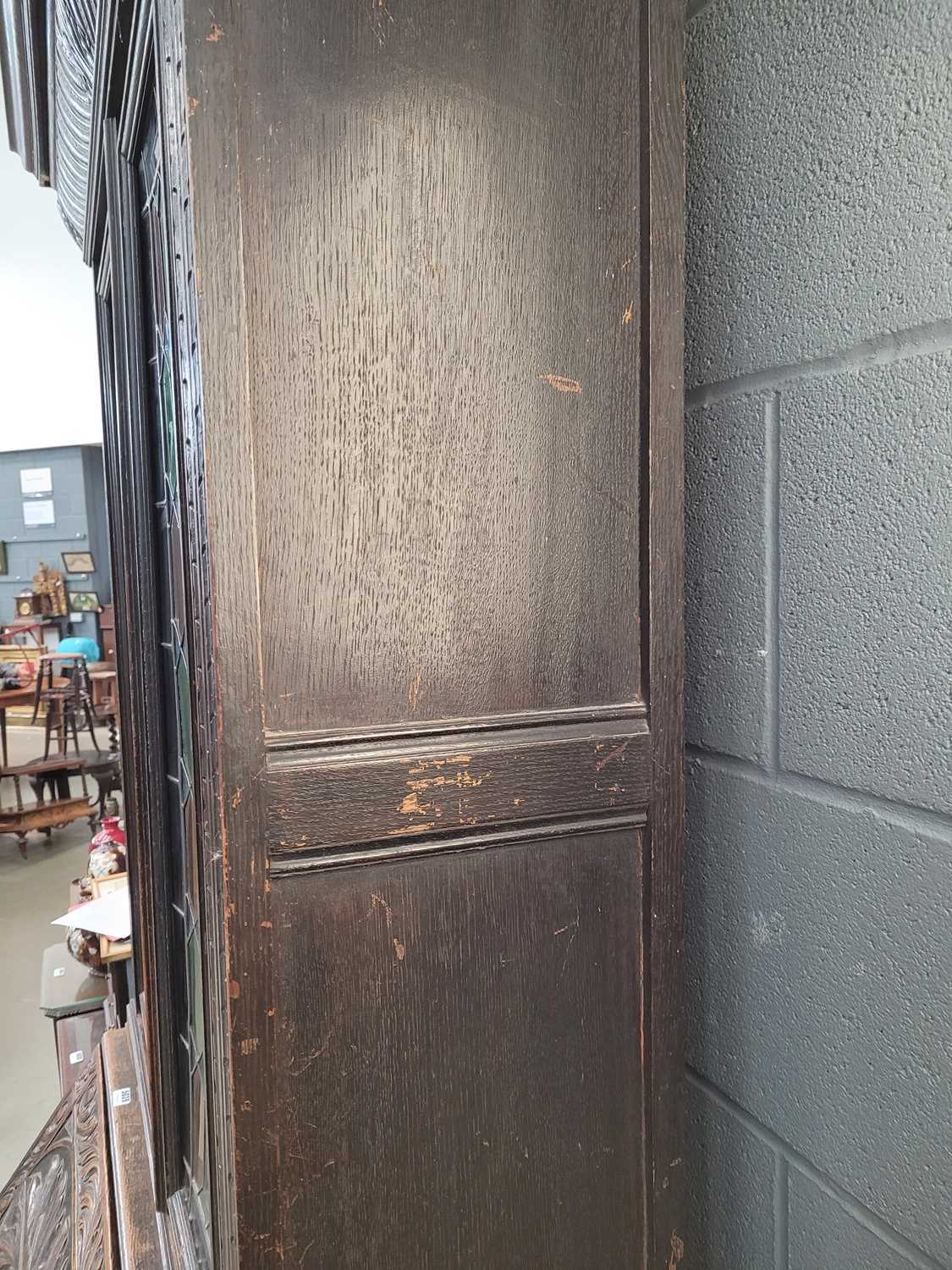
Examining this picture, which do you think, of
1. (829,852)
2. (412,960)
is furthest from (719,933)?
(412,960)

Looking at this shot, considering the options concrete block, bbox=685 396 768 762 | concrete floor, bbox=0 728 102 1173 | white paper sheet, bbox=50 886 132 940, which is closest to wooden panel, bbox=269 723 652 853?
concrete block, bbox=685 396 768 762

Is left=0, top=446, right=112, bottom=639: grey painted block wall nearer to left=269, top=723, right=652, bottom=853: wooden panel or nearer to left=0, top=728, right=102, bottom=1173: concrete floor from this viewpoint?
left=0, top=728, right=102, bottom=1173: concrete floor

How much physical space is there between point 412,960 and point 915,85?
2.44 ft

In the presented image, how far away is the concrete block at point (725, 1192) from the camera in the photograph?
31.4 inches

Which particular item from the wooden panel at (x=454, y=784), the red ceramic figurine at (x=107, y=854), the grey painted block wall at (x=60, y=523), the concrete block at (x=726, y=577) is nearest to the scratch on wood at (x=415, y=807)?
the wooden panel at (x=454, y=784)

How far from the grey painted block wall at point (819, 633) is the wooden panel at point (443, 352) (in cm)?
12

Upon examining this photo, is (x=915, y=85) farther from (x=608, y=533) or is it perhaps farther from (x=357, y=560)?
(x=357, y=560)

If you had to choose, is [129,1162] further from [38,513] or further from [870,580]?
[38,513]

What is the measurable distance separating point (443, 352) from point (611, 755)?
1.17ft

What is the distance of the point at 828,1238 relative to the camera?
0.73 metres

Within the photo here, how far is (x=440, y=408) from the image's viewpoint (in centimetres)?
66

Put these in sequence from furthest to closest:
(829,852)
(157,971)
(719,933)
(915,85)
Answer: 1. (157,971)
2. (719,933)
3. (829,852)
4. (915,85)

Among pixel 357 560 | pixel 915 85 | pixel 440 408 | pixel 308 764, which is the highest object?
pixel 915 85

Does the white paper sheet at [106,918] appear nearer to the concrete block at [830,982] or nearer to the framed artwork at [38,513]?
the concrete block at [830,982]
